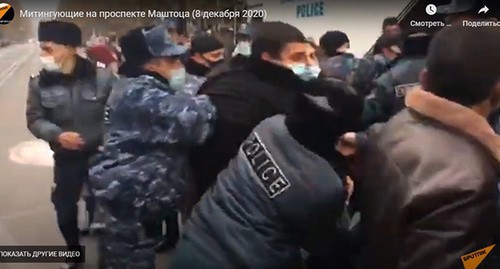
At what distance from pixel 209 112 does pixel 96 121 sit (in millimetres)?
283

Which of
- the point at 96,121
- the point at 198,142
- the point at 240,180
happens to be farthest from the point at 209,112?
the point at 96,121

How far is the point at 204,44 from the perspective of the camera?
5.11ft

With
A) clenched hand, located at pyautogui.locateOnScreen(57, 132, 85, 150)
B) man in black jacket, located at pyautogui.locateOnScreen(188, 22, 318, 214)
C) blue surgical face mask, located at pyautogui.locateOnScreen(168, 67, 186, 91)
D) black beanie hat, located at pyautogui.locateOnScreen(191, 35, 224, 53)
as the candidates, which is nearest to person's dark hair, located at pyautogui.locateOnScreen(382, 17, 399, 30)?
man in black jacket, located at pyautogui.locateOnScreen(188, 22, 318, 214)

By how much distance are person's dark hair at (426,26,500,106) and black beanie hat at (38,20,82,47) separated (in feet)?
2.72

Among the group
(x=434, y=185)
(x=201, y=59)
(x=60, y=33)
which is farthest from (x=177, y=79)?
(x=434, y=185)

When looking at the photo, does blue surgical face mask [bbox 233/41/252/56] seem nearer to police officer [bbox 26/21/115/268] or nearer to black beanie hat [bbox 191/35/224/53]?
black beanie hat [bbox 191/35/224/53]

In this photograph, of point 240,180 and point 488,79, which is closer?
point 488,79

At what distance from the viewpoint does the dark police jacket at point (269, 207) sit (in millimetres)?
1502

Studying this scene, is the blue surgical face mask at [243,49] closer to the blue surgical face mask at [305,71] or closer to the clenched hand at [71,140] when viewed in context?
the blue surgical face mask at [305,71]

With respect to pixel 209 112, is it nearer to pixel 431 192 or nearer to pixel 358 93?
pixel 358 93

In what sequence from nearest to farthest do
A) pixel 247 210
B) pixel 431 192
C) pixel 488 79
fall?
pixel 431 192
pixel 488 79
pixel 247 210

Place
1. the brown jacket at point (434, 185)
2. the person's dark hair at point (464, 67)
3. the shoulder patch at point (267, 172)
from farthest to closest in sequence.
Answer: the shoulder patch at point (267, 172)
the person's dark hair at point (464, 67)
the brown jacket at point (434, 185)

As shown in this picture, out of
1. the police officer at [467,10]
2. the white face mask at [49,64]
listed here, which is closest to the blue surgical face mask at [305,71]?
Result: the police officer at [467,10]

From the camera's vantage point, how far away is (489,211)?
1272 millimetres
